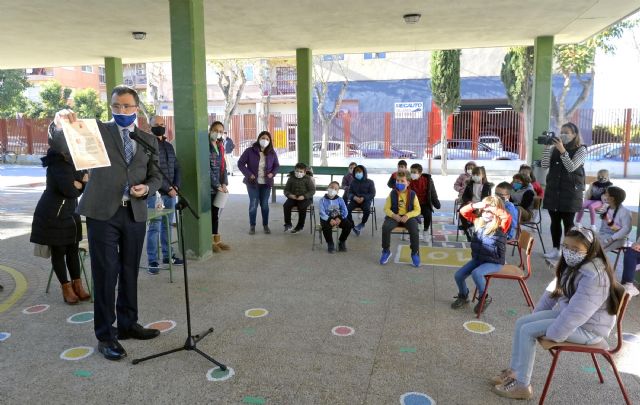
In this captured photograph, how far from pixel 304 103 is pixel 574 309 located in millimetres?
9566

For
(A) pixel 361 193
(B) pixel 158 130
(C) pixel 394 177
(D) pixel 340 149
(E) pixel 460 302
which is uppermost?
(B) pixel 158 130

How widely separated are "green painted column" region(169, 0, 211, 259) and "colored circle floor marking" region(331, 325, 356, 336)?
2897 millimetres

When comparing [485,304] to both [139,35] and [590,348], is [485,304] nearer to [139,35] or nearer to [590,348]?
[590,348]

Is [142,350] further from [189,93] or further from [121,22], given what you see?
[121,22]

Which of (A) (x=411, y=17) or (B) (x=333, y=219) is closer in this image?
(B) (x=333, y=219)

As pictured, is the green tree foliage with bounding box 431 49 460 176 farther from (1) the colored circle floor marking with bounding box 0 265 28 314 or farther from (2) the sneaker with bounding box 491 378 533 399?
(2) the sneaker with bounding box 491 378 533 399

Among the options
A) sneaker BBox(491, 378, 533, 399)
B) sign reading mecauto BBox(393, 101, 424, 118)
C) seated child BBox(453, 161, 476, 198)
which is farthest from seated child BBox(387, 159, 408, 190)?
sign reading mecauto BBox(393, 101, 424, 118)

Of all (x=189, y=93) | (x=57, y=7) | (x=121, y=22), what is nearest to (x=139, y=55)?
(x=121, y=22)

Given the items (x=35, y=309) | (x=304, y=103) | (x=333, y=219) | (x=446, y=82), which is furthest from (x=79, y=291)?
(x=446, y=82)

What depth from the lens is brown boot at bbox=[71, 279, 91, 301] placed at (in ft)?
16.6

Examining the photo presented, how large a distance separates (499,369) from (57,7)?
8.42 meters

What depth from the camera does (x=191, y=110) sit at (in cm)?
646

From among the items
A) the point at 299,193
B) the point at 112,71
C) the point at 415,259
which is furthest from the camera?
the point at 112,71

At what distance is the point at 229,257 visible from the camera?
6.86 m
